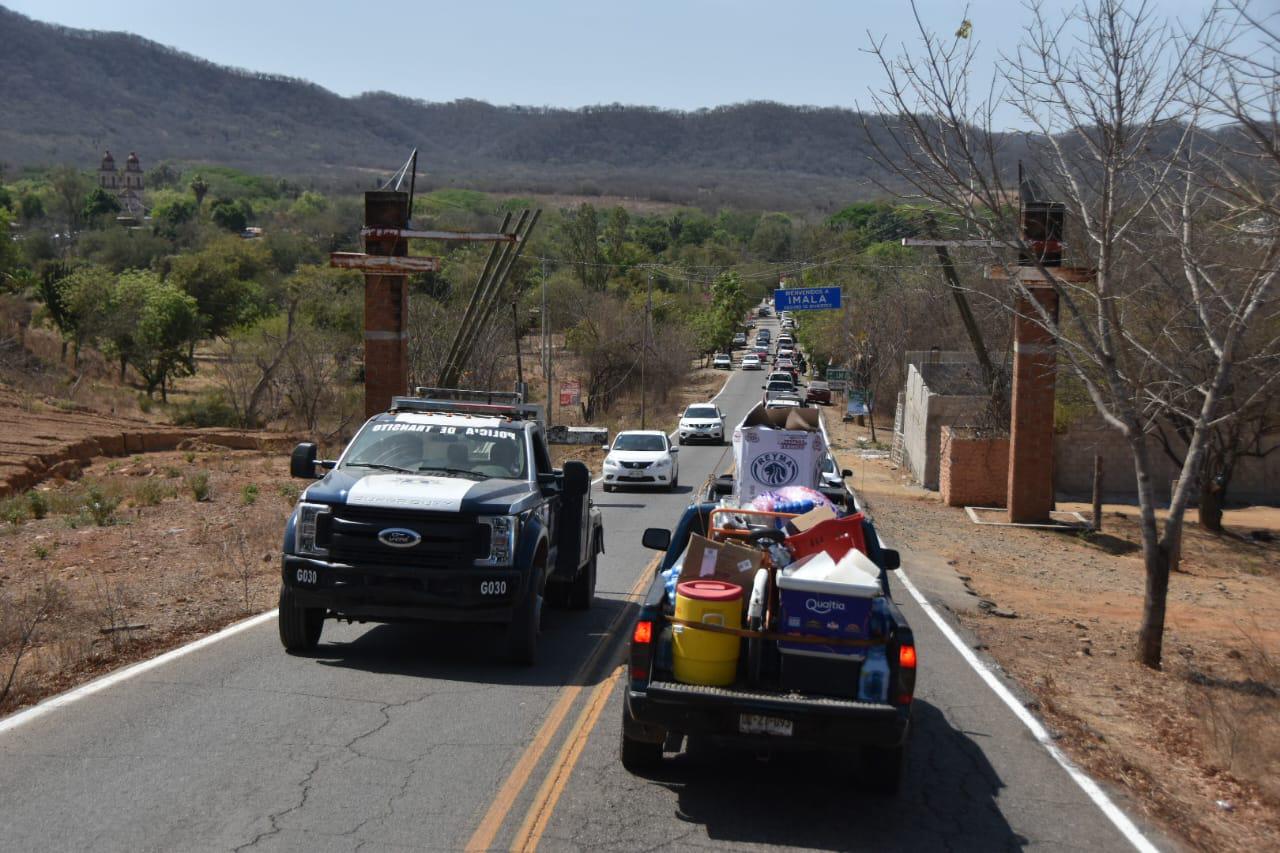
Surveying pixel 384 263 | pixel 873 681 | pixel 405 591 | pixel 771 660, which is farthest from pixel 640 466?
pixel 873 681

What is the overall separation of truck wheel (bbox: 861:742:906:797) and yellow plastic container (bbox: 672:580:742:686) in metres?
0.93

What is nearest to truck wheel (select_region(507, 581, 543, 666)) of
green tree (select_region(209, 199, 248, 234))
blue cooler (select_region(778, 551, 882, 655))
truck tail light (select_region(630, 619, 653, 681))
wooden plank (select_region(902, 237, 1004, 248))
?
truck tail light (select_region(630, 619, 653, 681))

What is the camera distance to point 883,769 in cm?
715

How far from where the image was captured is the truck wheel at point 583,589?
12789 mm

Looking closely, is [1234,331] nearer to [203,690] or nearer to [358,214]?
[203,690]

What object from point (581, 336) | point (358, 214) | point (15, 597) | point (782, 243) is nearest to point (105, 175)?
point (358, 214)

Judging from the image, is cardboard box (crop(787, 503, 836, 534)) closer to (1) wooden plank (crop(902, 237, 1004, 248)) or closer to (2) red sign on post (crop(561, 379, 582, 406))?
(1) wooden plank (crop(902, 237, 1004, 248))

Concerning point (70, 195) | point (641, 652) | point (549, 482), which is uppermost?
point (70, 195)

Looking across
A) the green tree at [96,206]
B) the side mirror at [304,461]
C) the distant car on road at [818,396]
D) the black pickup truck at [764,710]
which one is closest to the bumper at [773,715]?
the black pickup truck at [764,710]

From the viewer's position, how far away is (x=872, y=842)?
6.56 m

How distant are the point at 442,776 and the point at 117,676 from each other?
3401 millimetres

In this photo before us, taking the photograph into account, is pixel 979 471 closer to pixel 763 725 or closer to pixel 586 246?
pixel 763 725

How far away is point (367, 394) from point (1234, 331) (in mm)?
19942

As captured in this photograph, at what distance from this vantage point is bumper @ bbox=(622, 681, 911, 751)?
674cm
